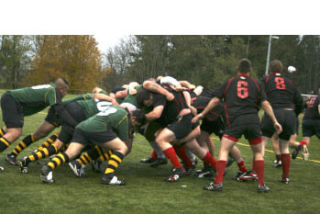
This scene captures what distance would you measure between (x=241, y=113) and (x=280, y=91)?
1304mm

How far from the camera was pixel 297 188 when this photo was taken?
5.79m

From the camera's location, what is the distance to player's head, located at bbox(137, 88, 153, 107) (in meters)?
5.75

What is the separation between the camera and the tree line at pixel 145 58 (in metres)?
40.7

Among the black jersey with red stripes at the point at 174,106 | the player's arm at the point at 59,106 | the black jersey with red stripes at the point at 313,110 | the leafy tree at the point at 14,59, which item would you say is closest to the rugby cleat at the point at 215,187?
the black jersey with red stripes at the point at 174,106

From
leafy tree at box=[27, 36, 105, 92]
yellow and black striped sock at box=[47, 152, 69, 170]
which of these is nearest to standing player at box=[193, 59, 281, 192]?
yellow and black striped sock at box=[47, 152, 69, 170]

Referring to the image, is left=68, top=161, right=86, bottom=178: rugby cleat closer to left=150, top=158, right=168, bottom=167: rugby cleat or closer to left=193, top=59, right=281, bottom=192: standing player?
left=150, top=158, right=168, bottom=167: rugby cleat

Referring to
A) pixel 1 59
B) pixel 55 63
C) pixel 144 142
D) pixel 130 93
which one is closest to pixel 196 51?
pixel 55 63

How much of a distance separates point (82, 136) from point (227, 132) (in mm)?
2187

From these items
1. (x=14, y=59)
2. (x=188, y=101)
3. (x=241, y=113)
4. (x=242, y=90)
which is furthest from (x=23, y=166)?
(x=14, y=59)

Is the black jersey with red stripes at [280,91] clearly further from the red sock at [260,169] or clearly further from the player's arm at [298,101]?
the red sock at [260,169]

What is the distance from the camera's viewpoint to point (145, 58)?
136ft

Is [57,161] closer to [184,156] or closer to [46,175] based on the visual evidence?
[46,175]

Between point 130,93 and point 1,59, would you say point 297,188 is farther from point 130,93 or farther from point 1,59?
point 1,59

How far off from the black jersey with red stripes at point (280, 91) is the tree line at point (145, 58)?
109 ft
